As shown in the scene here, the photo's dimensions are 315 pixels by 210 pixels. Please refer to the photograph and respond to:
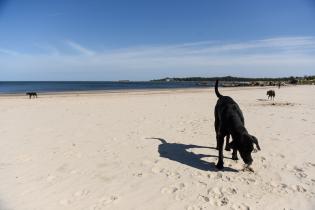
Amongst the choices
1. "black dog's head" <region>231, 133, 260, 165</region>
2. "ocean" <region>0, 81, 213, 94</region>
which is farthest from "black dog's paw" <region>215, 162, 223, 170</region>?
"ocean" <region>0, 81, 213, 94</region>

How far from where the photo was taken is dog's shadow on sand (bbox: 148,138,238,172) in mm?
6949

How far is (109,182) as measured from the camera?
19.8ft

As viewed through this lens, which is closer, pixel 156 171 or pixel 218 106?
pixel 156 171

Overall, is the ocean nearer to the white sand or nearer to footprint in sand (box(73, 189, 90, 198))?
the white sand

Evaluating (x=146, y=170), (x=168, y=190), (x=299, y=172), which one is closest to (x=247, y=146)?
(x=299, y=172)

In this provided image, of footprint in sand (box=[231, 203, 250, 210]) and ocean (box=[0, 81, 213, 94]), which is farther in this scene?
ocean (box=[0, 81, 213, 94])

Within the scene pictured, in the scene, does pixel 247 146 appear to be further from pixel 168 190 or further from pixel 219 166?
pixel 168 190

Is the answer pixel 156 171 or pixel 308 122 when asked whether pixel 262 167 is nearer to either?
pixel 156 171

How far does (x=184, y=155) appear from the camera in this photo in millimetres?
7840

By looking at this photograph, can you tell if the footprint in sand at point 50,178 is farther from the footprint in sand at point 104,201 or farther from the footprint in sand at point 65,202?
the footprint in sand at point 104,201

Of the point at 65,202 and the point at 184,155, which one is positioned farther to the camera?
the point at 184,155

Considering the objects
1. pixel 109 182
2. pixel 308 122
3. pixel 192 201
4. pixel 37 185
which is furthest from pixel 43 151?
pixel 308 122

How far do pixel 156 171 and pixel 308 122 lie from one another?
8.01m

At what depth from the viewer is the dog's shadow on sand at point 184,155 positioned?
6.95 m
